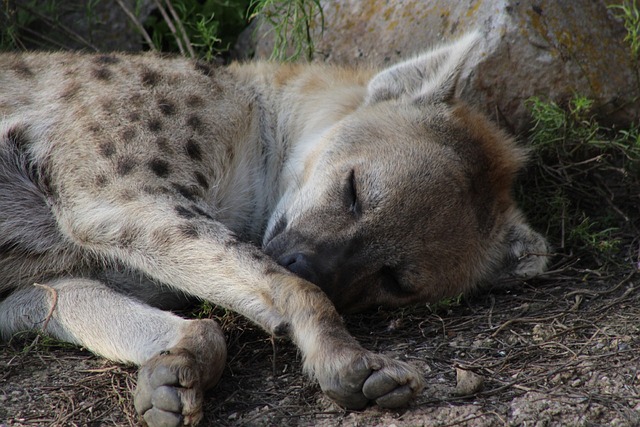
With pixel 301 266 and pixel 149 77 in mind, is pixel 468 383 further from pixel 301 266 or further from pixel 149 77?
pixel 149 77

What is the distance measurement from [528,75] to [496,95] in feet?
0.59

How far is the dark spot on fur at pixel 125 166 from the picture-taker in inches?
114

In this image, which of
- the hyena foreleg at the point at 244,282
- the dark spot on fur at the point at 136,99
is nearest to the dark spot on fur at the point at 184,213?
the hyena foreleg at the point at 244,282

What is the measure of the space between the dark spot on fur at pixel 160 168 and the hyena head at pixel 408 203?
0.46 m

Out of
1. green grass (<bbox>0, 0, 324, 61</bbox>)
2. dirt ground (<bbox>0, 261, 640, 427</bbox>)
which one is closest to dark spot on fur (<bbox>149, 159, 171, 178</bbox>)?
dirt ground (<bbox>0, 261, 640, 427</bbox>)

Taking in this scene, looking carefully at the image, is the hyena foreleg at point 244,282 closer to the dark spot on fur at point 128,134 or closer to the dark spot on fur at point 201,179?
the dark spot on fur at point 201,179

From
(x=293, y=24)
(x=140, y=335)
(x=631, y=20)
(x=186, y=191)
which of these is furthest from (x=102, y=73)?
(x=631, y=20)

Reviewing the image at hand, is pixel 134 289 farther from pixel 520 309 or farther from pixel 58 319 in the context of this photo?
pixel 520 309

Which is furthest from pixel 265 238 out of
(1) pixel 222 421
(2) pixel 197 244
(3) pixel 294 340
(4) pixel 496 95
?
(4) pixel 496 95

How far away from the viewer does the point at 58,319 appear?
9.66ft

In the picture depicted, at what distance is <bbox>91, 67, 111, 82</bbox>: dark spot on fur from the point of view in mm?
3230

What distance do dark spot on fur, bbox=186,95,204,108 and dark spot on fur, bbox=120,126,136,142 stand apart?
284mm

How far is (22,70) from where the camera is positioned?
3.39m

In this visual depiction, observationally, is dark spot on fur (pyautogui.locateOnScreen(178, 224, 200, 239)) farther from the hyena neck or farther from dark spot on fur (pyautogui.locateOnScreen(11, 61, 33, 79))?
dark spot on fur (pyautogui.locateOnScreen(11, 61, 33, 79))
